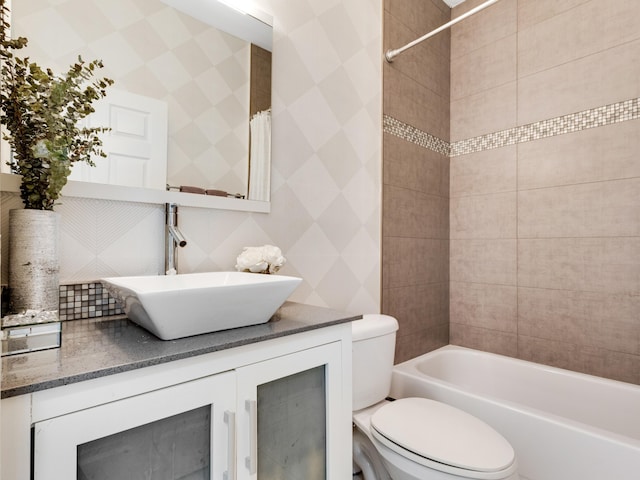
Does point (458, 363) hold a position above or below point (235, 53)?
below

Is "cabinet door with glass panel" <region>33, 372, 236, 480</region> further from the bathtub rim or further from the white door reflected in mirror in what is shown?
the bathtub rim

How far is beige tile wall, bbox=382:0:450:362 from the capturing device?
213cm

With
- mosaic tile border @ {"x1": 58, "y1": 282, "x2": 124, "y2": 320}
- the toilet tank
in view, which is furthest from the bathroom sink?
the toilet tank

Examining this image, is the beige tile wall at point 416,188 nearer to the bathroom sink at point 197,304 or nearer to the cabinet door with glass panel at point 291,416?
the cabinet door with glass panel at point 291,416

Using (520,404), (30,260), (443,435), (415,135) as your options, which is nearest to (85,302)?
(30,260)

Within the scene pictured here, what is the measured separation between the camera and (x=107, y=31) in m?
1.13

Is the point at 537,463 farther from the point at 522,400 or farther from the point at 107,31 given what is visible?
the point at 107,31

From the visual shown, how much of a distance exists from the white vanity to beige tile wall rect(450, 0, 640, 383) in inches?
62.7

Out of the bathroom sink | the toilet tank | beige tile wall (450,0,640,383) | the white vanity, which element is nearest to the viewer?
the white vanity

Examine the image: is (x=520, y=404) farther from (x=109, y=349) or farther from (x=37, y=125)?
(x=37, y=125)

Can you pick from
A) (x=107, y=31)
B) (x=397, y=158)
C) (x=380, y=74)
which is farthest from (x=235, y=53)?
(x=397, y=158)

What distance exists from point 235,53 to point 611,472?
209 cm

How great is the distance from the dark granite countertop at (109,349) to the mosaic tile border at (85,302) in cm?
3

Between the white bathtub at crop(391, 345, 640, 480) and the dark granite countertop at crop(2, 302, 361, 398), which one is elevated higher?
the dark granite countertop at crop(2, 302, 361, 398)
